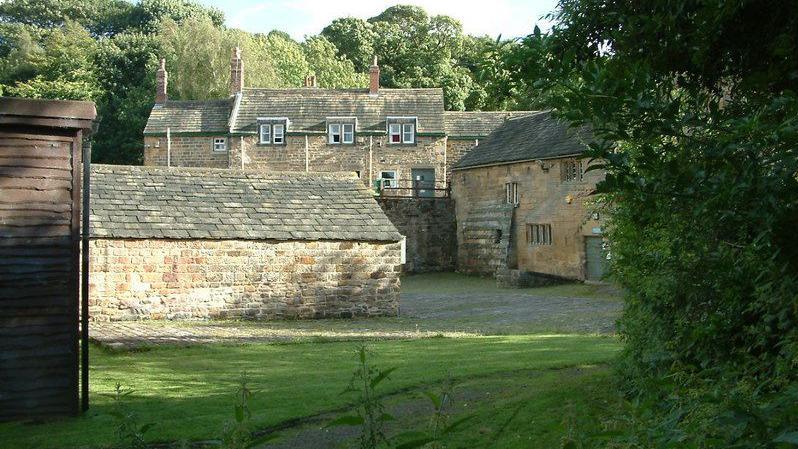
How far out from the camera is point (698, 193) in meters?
5.68

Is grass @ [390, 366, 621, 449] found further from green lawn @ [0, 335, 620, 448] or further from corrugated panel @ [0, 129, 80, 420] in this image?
corrugated panel @ [0, 129, 80, 420]

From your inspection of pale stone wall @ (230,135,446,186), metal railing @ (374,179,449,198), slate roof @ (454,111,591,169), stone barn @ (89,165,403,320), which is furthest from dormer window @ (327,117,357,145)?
stone barn @ (89,165,403,320)

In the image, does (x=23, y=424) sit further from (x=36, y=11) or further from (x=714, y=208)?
(x=36, y=11)

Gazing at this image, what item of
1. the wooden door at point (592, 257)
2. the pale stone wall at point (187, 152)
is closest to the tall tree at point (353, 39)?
the pale stone wall at point (187, 152)

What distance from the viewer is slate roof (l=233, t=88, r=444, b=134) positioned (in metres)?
55.1

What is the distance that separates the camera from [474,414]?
9.96 metres

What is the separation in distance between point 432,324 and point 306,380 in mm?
10638

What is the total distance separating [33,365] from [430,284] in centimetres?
3168

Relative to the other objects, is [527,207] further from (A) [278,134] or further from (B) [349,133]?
(A) [278,134]

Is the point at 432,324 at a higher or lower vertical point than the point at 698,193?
lower

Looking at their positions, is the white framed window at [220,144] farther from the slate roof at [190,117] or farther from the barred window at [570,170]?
the barred window at [570,170]

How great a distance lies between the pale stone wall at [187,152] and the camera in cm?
5584

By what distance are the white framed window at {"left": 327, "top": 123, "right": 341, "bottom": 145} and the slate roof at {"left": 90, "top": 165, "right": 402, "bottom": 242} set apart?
27.4 metres

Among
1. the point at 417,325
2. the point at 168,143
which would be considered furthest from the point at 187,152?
the point at 417,325
